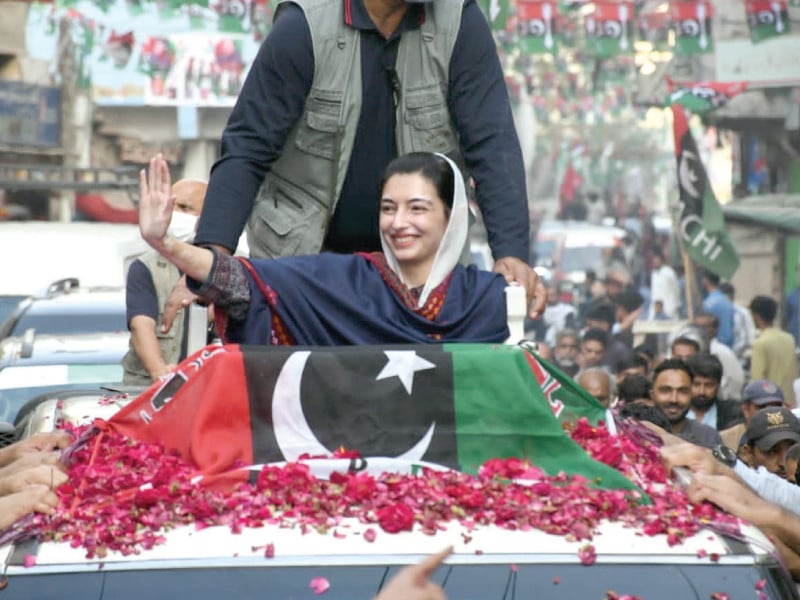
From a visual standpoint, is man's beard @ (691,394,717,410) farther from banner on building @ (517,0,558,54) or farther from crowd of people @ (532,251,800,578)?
banner on building @ (517,0,558,54)

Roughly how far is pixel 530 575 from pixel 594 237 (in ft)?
99.4

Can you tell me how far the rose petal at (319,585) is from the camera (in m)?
3.31

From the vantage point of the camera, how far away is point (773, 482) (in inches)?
186

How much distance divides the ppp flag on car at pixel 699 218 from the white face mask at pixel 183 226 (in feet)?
29.6

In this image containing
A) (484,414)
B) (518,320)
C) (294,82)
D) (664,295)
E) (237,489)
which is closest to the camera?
(237,489)

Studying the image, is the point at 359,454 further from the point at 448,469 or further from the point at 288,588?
the point at 288,588

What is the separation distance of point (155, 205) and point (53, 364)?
4.88 meters

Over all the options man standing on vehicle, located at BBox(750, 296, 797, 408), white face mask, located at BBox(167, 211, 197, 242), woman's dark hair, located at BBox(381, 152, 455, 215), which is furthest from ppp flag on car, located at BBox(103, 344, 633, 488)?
man standing on vehicle, located at BBox(750, 296, 797, 408)

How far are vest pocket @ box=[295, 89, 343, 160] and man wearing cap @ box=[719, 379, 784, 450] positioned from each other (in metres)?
5.29

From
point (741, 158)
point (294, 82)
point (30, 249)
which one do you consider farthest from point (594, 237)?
point (294, 82)

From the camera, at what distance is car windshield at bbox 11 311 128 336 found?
10148 mm

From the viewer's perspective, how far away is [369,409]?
3.96m

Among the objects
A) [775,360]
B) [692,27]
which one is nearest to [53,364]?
[775,360]

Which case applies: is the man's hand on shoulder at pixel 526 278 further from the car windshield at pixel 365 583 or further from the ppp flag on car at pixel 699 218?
the ppp flag on car at pixel 699 218
